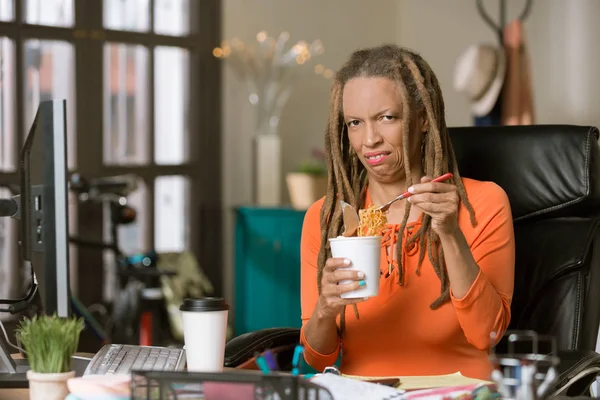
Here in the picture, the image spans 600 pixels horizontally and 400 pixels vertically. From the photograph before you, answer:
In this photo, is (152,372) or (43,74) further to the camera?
(43,74)

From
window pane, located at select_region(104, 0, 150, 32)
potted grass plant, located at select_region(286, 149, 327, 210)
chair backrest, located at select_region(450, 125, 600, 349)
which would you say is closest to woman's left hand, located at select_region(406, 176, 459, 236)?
chair backrest, located at select_region(450, 125, 600, 349)

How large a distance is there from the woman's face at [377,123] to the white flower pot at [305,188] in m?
2.58

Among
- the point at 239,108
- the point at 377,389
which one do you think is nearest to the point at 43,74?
the point at 239,108

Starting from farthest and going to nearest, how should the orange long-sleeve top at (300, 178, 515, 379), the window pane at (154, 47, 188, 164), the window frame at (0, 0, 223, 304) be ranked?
the window pane at (154, 47, 188, 164) < the window frame at (0, 0, 223, 304) < the orange long-sleeve top at (300, 178, 515, 379)

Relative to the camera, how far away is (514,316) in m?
2.19

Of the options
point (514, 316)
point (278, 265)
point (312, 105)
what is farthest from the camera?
point (312, 105)

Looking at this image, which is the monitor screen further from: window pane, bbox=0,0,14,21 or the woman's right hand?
window pane, bbox=0,0,14,21

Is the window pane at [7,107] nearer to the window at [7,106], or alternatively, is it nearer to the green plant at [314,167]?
the window at [7,106]

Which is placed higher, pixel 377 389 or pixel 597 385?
pixel 377 389

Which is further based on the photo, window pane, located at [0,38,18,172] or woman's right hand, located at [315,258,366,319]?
window pane, located at [0,38,18,172]

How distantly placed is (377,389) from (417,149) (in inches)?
28.7

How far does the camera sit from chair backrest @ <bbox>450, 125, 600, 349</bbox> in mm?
2107

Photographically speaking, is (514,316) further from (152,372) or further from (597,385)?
(152,372)

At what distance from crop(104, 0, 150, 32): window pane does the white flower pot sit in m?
1.03
